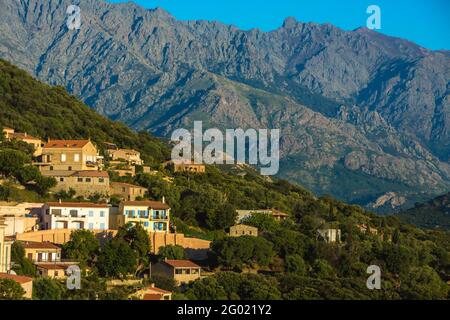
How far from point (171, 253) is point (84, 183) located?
675 inches

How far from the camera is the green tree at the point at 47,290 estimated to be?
7588 centimetres

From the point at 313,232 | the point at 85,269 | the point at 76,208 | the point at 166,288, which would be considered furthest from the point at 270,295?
the point at 313,232

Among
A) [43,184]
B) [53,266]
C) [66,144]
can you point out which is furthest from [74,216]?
[66,144]

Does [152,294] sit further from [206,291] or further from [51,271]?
[51,271]

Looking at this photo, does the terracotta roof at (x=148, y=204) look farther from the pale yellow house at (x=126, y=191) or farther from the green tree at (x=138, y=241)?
the pale yellow house at (x=126, y=191)

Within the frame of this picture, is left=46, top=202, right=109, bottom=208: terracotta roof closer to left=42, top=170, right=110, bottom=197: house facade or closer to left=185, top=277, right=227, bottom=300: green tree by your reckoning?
left=42, top=170, right=110, bottom=197: house facade

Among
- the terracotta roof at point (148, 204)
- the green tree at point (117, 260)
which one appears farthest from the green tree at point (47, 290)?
the terracotta roof at point (148, 204)

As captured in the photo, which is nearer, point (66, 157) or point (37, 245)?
point (37, 245)

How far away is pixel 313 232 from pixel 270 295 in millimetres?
27284

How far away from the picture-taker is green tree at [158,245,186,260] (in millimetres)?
93500

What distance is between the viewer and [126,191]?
109 meters

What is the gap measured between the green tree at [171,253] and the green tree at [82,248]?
17.3 feet

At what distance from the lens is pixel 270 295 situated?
84250mm

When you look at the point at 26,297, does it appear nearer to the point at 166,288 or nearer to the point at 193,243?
the point at 166,288
